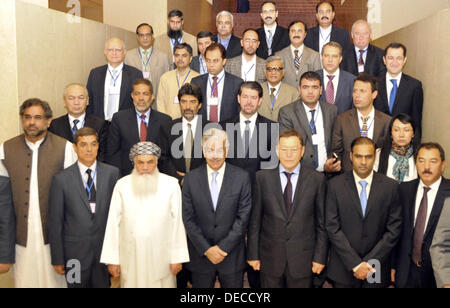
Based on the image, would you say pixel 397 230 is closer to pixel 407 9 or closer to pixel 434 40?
pixel 434 40

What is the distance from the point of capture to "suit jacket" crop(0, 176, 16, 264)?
11.5 feet

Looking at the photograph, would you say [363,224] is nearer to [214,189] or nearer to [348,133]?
[348,133]

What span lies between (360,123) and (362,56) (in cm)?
127

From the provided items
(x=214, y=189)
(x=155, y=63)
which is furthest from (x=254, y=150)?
(x=155, y=63)

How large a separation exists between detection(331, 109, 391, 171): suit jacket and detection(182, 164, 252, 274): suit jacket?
3.34ft

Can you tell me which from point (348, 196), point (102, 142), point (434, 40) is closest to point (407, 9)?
point (434, 40)

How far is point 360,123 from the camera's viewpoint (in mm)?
4160

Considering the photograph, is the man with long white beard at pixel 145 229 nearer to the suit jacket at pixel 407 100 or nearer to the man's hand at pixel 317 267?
the man's hand at pixel 317 267

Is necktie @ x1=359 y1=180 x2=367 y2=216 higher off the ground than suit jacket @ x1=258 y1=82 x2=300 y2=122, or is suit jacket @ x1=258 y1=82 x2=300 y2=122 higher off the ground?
suit jacket @ x1=258 y1=82 x2=300 y2=122

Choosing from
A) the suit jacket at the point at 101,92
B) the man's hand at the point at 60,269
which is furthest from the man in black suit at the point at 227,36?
the man's hand at the point at 60,269

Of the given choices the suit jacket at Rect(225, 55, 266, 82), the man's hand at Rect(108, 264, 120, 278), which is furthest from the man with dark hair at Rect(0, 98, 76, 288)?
the suit jacket at Rect(225, 55, 266, 82)

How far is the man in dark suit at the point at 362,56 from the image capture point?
16.5 ft

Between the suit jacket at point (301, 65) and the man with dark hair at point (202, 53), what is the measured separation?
34.9 inches

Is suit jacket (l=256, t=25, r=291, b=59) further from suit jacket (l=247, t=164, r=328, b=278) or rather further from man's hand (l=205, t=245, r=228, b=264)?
man's hand (l=205, t=245, r=228, b=264)
